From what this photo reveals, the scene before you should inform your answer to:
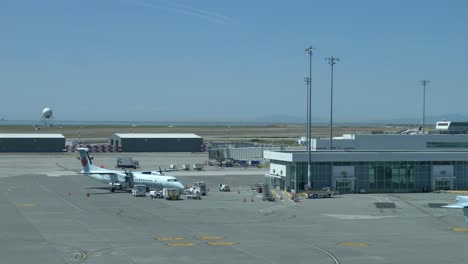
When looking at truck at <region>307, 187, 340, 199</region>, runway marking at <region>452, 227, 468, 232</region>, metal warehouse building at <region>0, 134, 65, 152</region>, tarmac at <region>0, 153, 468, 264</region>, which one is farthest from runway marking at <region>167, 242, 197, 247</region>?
metal warehouse building at <region>0, 134, 65, 152</region>

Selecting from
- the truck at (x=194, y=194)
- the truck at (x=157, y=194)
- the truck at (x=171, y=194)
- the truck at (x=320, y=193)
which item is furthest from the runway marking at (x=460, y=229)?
the truck at (x=157, y=194)

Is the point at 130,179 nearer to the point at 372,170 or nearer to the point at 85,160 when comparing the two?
the point at 85,160

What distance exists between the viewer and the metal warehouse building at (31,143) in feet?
551

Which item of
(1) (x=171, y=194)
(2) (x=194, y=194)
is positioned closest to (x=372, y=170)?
(2) (x=194, y=194)

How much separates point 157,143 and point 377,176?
9212 cm

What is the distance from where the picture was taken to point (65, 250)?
47.4 meters

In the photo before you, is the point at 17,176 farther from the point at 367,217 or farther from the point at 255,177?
the point at 367,217

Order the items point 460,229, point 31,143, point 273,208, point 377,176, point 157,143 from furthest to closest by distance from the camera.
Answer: point 157,143 → point 31,143 → point 377,176 → point 273,208 → point 460,229

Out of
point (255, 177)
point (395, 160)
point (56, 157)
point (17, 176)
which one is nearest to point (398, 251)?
point (395, 160)

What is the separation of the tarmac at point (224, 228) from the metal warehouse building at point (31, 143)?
7376 cm

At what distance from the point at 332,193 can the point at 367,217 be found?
67.7 ft

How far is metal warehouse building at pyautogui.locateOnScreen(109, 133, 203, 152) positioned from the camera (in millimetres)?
175000

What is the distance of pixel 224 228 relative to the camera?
5891 cm

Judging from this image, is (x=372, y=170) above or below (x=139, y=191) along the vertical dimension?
above
